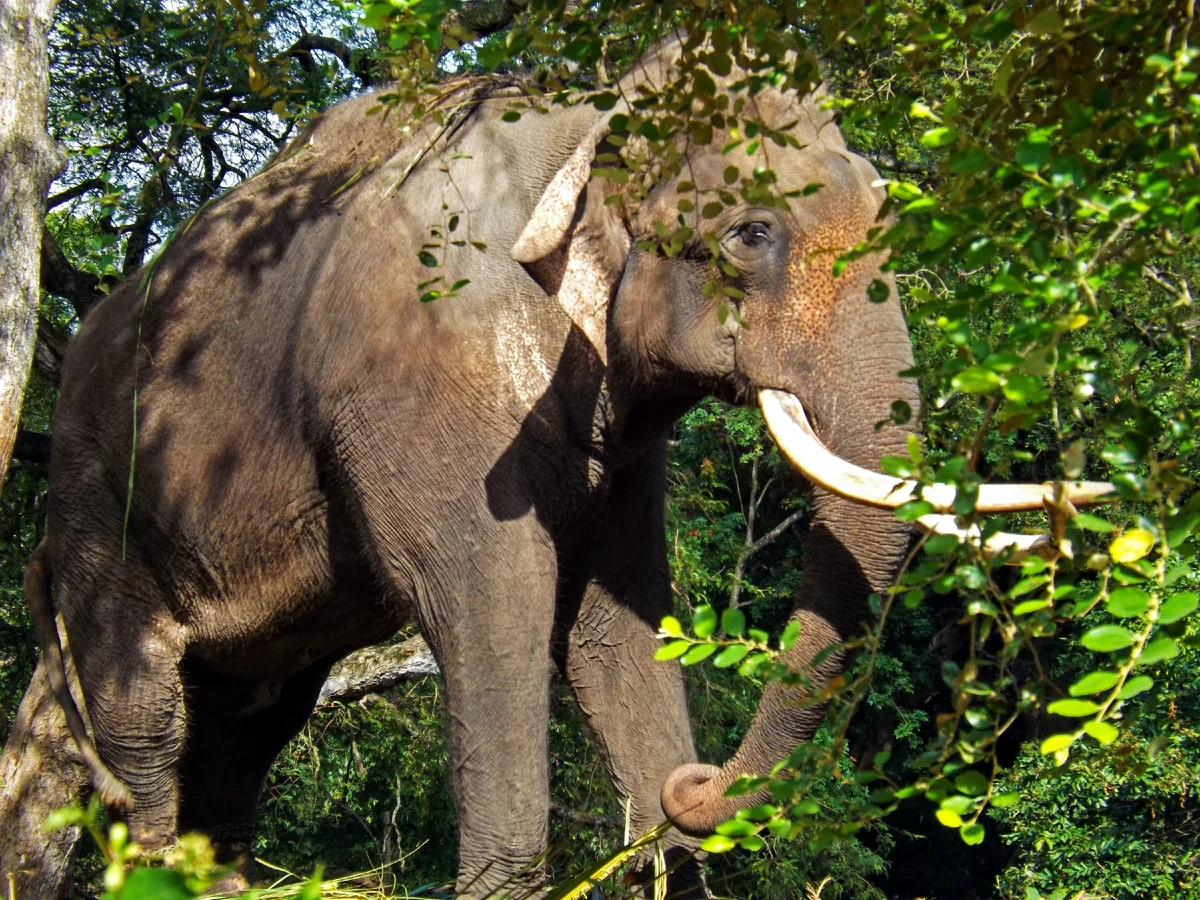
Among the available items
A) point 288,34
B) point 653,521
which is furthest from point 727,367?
point 288,34

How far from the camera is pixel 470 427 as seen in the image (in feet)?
11.2

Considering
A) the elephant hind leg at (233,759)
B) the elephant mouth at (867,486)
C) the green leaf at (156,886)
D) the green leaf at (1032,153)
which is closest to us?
the green leaf at (156,886)

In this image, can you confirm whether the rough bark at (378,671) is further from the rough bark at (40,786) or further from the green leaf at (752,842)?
the green leaf at (752,842)

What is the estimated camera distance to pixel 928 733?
1359cm

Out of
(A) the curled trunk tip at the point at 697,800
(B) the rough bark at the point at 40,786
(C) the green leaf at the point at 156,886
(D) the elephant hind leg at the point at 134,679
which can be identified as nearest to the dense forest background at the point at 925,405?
(A) the curled trunk tip at the point at 697,800

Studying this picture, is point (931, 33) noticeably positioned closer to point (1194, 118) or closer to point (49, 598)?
point (1194, 118)

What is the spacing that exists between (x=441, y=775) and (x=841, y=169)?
4396 mm

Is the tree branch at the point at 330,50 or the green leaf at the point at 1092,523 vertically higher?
the tree branch at the point at 330,50

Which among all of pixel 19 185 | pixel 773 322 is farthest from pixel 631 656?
pixel 19 185

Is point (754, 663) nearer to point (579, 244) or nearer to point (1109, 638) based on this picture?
point (1109, 638)

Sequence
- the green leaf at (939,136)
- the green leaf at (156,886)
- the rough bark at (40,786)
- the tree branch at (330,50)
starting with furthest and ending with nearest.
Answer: the tree branch at (330,50)
the rough bark at (40,786)
the green leaf at (939,136)
the green leaf at (156,886)

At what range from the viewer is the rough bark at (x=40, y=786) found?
500cm

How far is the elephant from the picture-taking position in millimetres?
3275

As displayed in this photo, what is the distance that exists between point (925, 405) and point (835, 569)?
67 cm
